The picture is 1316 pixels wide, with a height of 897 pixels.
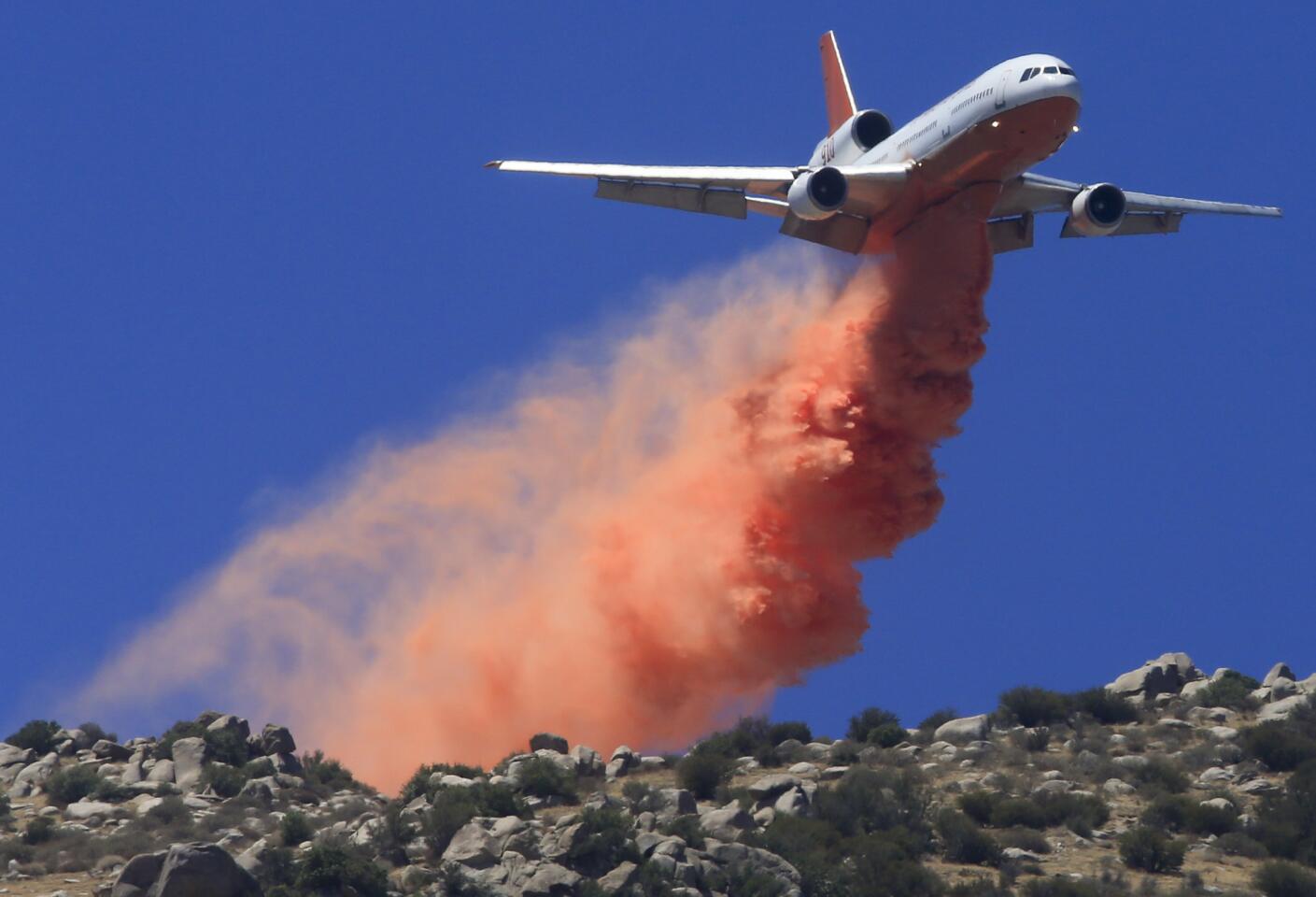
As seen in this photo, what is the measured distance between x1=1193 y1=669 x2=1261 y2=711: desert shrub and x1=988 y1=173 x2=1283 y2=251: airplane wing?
9239 millimetres

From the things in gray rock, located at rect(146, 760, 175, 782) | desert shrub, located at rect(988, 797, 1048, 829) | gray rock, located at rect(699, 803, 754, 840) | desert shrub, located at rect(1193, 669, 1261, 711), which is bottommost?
gray rock, located at rect(699, 803, 754, 840)

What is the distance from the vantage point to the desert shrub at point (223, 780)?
110 ft

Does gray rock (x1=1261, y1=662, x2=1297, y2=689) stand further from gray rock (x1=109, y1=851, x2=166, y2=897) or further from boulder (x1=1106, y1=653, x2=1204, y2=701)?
gray rock (x1=109, y1=851, x2=166, y2=897)

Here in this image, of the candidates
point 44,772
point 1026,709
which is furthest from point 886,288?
point 44,772

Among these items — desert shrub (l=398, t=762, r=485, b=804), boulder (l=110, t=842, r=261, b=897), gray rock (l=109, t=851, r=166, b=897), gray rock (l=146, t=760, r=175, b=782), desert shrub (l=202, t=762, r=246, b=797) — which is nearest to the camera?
boulder (l=110, t=842, r=261, b=897)

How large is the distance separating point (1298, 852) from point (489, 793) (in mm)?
11748

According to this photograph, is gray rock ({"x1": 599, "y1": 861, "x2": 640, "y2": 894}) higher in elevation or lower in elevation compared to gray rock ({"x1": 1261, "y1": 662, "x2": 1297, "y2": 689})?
lower

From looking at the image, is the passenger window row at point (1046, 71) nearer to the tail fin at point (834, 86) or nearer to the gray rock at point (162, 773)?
the tail fin at point (834, 86)

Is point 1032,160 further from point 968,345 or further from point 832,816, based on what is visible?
point 832,816

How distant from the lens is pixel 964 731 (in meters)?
37.2

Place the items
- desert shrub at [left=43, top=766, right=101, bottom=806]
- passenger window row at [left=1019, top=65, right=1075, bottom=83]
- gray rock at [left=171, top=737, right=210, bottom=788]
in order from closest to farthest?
desert shrub at [left=43, top=766, right=101, bottom=806] < gray rock at [left=171, top=737, right=210, bottom=788] < passenger window row at [left=1019, top=65, right=1075, bottom=83]

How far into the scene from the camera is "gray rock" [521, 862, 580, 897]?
27.6m

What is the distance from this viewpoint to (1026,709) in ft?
126

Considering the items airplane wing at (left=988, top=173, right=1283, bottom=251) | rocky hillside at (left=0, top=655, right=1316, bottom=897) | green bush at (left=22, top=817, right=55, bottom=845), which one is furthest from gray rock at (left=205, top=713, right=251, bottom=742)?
airplane wing at (left=988, top=173, right=1283, bottom=251)
